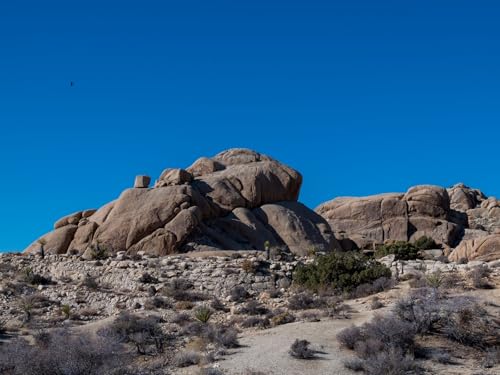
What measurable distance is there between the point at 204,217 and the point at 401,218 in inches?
954

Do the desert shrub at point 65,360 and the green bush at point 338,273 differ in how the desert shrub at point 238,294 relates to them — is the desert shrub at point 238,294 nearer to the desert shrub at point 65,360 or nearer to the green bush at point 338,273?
the green bush at point 338,273

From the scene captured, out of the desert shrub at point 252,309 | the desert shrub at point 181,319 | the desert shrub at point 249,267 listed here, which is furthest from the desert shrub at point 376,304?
the desert shrub at point 181,319

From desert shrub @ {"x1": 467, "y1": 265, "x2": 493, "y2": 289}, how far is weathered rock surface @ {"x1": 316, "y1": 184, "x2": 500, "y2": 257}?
978 inches

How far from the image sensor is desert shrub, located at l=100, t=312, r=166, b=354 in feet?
67.0

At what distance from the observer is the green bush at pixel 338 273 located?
26562 millimetres

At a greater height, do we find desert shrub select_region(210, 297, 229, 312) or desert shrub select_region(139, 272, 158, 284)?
desert shrub select_region(139, 272, 158, 284)

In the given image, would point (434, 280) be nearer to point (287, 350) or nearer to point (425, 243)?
point (287, 350)

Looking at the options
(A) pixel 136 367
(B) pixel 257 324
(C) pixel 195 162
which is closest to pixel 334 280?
(B) pixel 257 324

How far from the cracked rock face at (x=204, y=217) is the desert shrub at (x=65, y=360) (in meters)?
15.3

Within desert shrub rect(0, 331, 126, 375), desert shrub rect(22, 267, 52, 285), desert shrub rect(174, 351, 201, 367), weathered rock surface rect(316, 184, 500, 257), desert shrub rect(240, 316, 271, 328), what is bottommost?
desert shrub rect(174, 351, 201, 367)

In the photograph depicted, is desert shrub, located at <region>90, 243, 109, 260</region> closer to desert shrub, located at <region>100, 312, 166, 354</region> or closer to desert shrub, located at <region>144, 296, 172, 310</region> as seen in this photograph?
desert shrub, located at <region>144, 296, 172, 310</region>

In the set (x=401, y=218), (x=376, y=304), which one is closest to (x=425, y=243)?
(x=401, y=218)

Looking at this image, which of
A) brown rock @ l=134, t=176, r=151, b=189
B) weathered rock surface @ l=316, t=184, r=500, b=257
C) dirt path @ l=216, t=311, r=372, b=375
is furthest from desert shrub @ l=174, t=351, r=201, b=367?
weathered rock surface @ l=316, t=184, r=500, b=257

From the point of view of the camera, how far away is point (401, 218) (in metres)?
53.5
